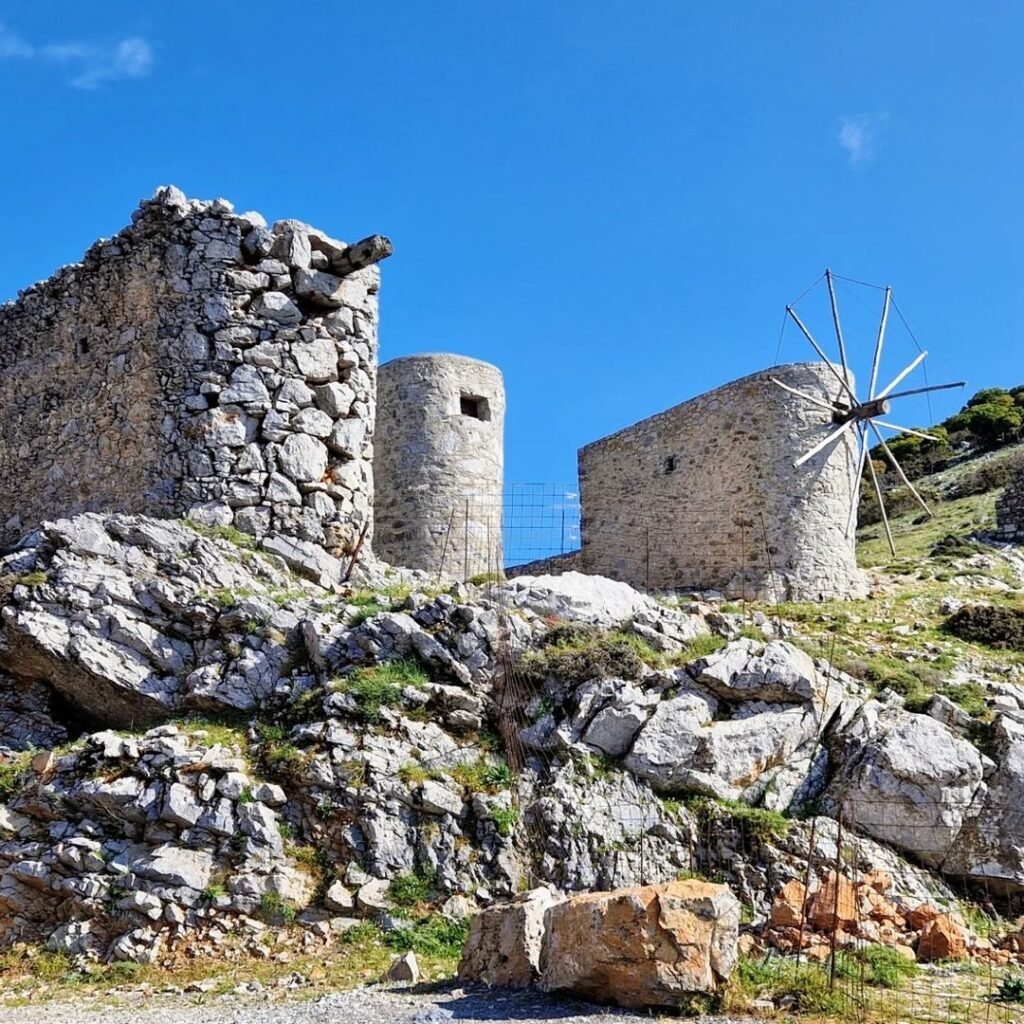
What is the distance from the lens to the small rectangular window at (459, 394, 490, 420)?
57.4ft

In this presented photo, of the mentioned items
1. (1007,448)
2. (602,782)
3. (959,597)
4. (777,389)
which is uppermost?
(1007,448)

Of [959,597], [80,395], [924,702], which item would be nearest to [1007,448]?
[959,597]

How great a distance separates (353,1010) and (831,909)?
3.42 m

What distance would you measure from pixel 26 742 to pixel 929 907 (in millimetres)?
7762

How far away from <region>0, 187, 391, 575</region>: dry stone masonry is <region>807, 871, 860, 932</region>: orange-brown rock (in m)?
6.07

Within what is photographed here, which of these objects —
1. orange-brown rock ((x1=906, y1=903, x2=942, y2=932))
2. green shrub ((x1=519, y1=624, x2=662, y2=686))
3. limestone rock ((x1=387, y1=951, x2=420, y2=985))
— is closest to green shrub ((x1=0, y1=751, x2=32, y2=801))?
limestone rock ((x1=387, y1=951, x2=420, y2=985))

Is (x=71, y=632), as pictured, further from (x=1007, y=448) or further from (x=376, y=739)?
(x=1007, y=448)

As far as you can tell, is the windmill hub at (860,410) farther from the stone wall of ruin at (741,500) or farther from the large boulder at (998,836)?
the large boulder at (998,836)

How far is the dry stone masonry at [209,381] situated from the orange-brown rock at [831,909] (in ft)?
19.9

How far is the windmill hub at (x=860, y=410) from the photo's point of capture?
19.7 m

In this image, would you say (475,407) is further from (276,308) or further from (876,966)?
(876,966)

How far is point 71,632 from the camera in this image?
9.66 metres

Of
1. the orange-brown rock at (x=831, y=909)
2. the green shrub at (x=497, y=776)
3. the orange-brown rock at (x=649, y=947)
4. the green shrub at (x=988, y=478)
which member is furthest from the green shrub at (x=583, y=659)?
the green shrub at (x=988, y=478)

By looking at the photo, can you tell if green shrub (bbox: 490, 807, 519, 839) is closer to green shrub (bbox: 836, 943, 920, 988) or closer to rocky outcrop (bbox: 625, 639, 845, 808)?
rocky outcrop (bbox: 625, 639, 845, 808)
